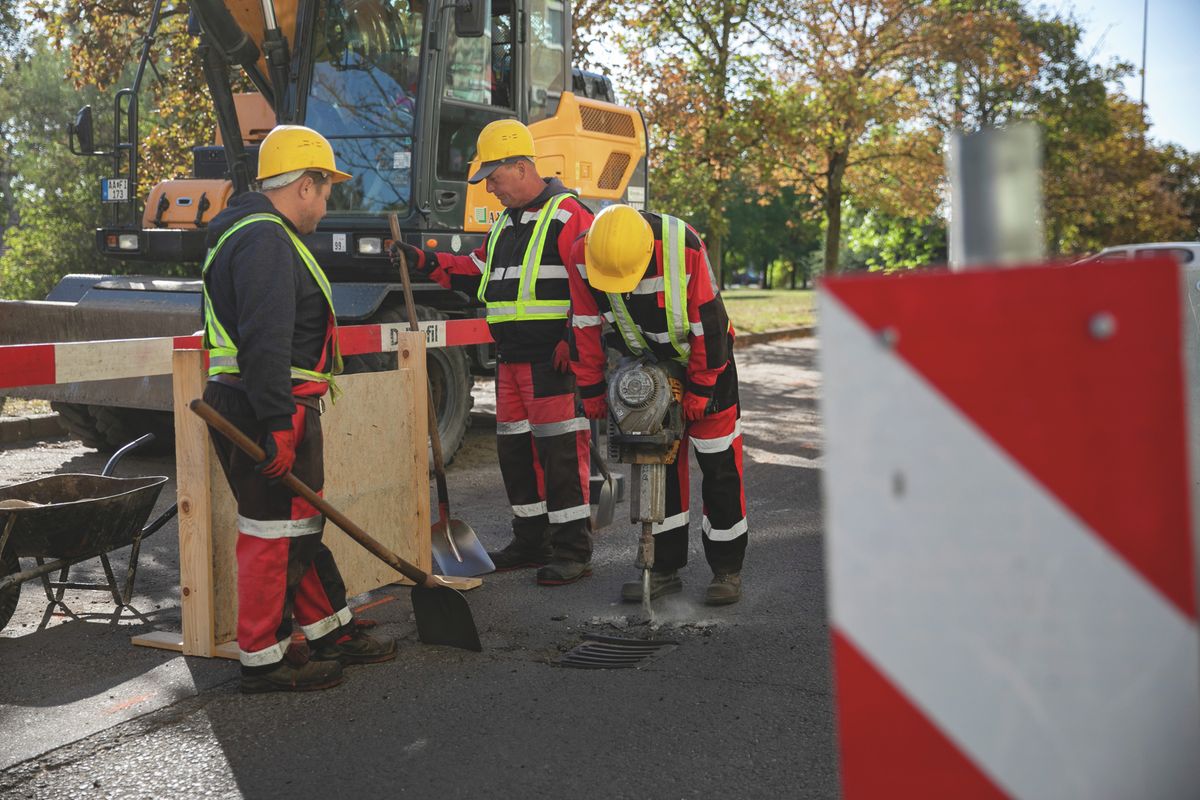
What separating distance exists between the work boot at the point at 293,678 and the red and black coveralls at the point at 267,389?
0.04 m

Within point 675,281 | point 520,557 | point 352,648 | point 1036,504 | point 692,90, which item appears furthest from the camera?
point 692,90

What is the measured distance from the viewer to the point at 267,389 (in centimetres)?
383

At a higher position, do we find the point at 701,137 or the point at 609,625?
the point at 701,137

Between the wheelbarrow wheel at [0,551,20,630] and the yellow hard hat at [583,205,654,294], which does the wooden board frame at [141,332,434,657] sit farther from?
the yellow hard hat at [583,205,654,294]

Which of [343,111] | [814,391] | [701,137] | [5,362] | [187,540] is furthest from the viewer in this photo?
[701,137]

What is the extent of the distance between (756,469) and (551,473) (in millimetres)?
2958

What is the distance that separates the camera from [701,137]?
1755 centimetres

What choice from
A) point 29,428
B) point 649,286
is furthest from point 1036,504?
point 29,428

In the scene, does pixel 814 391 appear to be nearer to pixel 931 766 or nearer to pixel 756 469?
pixel 756 469

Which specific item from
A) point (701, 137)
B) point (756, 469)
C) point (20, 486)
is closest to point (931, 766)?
point (20, 486)

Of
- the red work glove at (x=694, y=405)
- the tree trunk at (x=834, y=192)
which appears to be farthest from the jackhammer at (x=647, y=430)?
the tree trunk at (x=834, y=192)

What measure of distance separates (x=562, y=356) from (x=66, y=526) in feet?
7.52

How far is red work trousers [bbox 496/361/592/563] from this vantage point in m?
5.73

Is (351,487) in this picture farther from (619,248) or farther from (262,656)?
(619,248)
